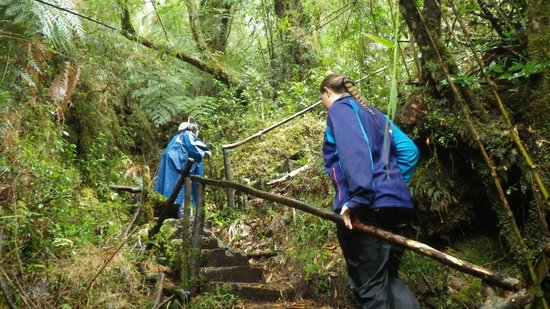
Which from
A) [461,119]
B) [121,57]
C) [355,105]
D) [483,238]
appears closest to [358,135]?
[355,105]

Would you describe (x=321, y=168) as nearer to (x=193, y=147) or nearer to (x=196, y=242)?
(x=193, y=147)

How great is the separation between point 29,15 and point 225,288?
2.89 m

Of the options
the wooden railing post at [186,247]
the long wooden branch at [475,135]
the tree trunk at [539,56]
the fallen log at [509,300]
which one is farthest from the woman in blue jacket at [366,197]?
the wooden railing post at [186,247]

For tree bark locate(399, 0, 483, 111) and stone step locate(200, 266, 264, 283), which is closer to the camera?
tree bark locate(399, 0, 483, 111)

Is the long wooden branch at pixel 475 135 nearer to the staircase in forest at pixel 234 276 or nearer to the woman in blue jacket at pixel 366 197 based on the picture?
the woman in blue jacket at pixel 366 197

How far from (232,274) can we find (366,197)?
2633mm

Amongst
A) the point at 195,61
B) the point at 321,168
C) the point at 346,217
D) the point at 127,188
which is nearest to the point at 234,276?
the point at 321,168

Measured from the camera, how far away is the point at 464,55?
4.54 m

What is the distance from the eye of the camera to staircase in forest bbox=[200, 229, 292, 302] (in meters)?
4.58

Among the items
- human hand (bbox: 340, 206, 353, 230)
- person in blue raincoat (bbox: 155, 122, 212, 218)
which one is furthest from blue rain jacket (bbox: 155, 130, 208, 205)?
human hand (bbox: 340, 206, 353, 230)

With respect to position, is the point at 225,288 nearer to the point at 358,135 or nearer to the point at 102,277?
the point at 102,277

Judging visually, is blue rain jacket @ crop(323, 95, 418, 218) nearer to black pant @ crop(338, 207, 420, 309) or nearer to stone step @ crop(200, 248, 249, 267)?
black pant @ crop(338, 207, 420, 309)

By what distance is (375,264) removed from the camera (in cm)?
293

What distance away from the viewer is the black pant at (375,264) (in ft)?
9.55
